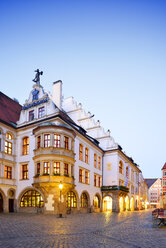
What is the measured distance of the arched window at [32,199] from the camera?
3087 centimetres

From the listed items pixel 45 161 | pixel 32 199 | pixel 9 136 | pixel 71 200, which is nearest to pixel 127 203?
pixel 71 200

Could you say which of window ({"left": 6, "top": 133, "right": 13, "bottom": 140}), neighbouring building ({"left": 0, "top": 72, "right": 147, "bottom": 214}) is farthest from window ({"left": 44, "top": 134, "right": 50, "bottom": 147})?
A: window ({"left": 6, "top": 133, "right": 13, "bottom": 140})

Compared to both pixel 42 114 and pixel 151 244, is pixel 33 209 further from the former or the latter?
pixel 151 244

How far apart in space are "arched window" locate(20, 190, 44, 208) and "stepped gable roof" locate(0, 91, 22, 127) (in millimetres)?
9329

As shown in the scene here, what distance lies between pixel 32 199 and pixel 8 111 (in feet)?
42.1

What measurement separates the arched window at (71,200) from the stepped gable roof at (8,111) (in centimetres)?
1198

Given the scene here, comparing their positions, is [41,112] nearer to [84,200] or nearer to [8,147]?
[8,147]

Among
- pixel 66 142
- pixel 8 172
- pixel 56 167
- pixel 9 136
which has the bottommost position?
pixel 8 172

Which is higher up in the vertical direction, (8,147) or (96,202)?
(8,147)

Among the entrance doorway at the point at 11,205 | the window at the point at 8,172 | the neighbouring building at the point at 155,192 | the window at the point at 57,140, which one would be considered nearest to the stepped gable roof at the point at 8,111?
the window at the point at 8,172

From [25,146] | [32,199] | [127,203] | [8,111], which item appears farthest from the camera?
[127,203]

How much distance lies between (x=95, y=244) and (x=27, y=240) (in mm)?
2850

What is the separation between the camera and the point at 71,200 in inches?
1315

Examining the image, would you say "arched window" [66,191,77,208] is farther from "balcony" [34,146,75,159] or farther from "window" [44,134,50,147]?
"window" [44,134,50,147]
